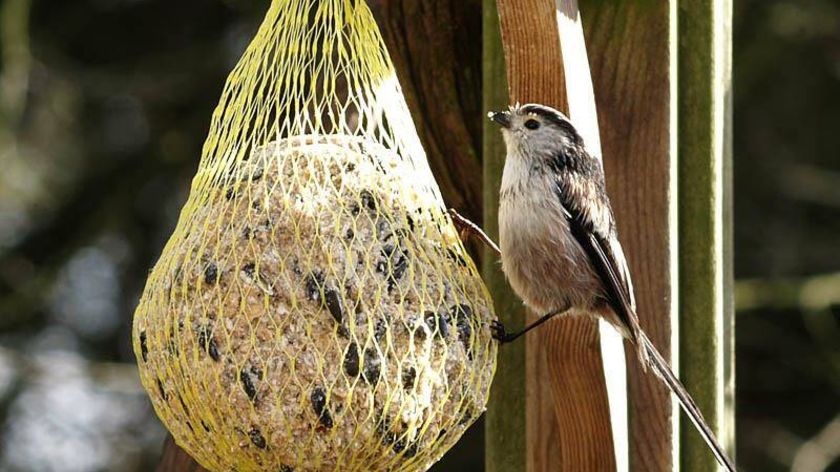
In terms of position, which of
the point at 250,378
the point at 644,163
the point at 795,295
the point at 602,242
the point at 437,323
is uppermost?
the point at 644,163

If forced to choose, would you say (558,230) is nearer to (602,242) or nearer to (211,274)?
(602,242)

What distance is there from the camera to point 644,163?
2.87 metres

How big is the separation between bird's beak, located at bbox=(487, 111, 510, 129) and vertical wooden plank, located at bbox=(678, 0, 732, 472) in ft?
1.31

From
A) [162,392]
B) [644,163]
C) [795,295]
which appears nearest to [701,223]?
[644,163]

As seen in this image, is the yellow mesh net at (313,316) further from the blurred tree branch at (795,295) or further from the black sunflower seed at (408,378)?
the blurred tree branch at (795,295)

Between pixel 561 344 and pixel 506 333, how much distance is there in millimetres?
284

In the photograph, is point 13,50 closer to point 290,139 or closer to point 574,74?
point 290,139

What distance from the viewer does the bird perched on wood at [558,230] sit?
2900mm

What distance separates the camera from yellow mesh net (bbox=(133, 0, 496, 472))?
98.9 inches

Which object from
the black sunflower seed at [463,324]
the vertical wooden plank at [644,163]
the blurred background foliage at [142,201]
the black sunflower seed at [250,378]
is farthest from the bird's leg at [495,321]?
the blurred background foliage at [142,201]

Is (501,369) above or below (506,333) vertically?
below

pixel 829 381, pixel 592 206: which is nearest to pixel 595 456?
pixel 592 206

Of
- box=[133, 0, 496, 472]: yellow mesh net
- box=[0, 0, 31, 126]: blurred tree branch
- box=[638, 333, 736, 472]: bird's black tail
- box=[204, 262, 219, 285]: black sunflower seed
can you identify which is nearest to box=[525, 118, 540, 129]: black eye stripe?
box=[133, 0, 496, 472]: yellow mesh net

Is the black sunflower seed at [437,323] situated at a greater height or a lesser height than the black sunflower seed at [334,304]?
lesser
